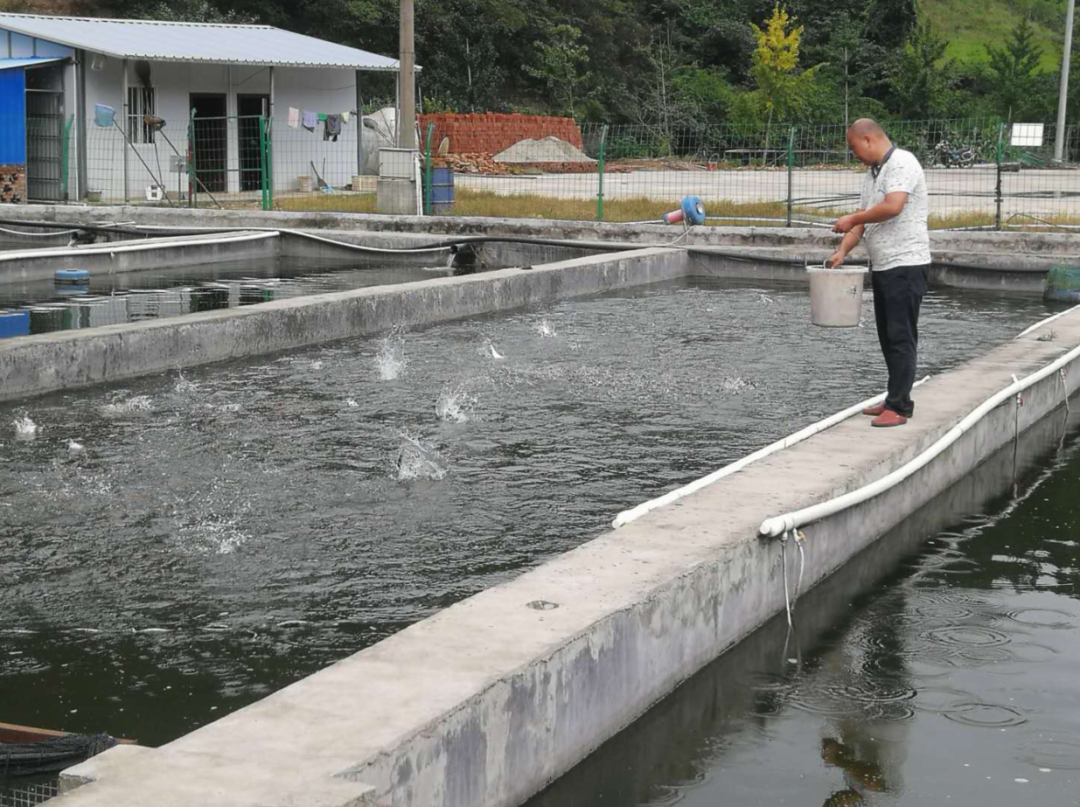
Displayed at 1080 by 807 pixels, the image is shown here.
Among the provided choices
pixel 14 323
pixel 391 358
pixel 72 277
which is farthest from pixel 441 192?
pixel 391 358

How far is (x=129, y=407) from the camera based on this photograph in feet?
34.7

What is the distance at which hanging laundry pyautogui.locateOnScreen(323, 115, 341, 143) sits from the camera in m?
34.1

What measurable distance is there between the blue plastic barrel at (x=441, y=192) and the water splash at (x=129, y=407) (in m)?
14.3

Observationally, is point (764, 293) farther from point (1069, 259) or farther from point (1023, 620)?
point (1023, 620)

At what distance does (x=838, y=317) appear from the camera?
32.3ft

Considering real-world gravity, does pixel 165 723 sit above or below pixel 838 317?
below

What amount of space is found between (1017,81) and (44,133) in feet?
130

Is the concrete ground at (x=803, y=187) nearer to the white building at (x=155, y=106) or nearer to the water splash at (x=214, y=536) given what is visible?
the white building at (x=155, y=106)

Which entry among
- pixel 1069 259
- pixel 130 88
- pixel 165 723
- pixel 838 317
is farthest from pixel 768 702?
pixel 130 88

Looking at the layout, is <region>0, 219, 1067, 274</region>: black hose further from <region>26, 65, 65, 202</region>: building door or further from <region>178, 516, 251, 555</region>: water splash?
<region>178, 516, 251, 555</region>: water splash

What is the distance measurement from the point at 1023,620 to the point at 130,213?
20.5 m

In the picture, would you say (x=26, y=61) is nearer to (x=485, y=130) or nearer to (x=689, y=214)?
(x=689, y=214)

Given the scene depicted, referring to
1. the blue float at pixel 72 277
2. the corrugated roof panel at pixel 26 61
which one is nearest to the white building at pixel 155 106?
the corrugated roof panel at pixel 26 61

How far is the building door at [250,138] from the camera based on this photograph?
33000 mm
